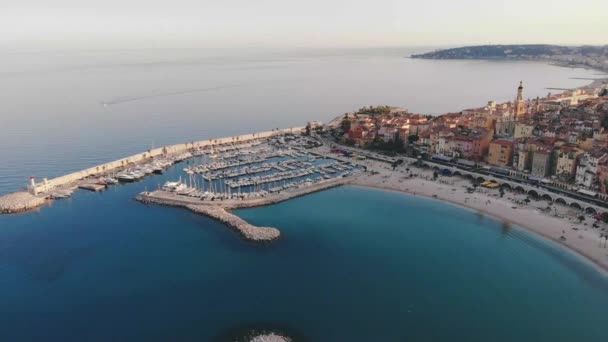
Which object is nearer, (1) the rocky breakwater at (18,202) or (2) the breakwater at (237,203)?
(2) the breakwater at (237,203)

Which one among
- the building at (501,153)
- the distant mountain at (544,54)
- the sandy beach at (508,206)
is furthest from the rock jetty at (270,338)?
the distant mountain at (544,54)

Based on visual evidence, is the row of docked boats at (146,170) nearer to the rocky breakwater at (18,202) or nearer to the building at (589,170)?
the rocky breakwater at (18,202)

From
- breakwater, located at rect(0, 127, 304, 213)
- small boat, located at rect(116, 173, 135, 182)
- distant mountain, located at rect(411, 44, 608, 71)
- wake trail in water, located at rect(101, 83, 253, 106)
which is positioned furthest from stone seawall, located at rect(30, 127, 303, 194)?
distant mountain, located at rect(411, 44, 608, 71)

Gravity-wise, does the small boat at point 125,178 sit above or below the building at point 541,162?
below

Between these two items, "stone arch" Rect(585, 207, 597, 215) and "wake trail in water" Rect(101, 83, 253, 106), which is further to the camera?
"wake trail in water" Rect(101, 83, 253, 106)

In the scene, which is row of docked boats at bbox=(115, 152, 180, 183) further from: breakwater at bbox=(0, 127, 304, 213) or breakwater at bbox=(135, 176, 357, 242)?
breakwater at bbox=(135, 176, 357, 242)

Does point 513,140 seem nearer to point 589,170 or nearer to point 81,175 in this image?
point 589,170

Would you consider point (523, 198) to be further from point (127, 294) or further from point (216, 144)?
point (216, 144)
